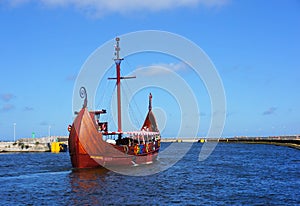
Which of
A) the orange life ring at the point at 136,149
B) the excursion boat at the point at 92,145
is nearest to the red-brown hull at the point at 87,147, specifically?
the excursion boat at the point at 92,145

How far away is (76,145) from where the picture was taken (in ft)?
157

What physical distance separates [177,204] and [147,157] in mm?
35674

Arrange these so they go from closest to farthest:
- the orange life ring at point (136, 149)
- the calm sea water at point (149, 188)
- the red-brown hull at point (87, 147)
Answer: the calm sea water at point (149, 188), the red-brown hull at point (87, 147), the orange life ring at point (136, 149)

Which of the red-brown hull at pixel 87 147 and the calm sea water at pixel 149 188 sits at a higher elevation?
the red-brown hull at pixel 87 147

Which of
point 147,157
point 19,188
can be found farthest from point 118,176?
point 147,157

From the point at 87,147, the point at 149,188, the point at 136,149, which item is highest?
the point at 87,147

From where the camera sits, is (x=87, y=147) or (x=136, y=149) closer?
(x=87, y=147)

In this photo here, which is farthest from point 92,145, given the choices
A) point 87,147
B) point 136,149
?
point 136,149

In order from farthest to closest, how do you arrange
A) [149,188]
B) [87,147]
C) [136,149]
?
[136,149], [87,147], [149,188]

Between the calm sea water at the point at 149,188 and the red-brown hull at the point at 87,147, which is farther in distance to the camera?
the red-brown hull at the point at 87,147

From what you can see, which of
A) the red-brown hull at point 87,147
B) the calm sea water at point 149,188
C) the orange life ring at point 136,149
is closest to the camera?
the calm sea water at point 149,188

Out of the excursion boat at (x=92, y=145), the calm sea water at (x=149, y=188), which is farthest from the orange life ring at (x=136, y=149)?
the calm sea water at (x=149, y=188)

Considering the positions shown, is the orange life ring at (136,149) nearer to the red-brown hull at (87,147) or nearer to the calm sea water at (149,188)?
the red-brown hull at (87,147)

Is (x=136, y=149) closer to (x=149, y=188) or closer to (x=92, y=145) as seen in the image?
(x=92, y=145)
